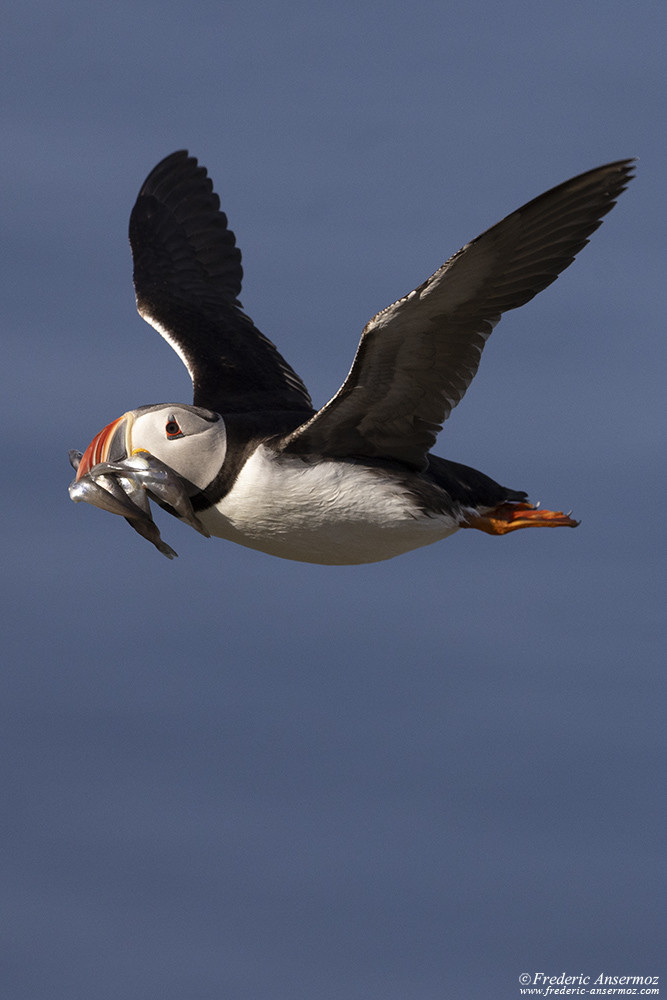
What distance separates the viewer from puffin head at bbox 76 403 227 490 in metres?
12.2

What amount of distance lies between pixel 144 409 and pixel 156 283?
3.72m

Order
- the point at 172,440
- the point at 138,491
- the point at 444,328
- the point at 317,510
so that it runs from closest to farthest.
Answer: the point at 444,328, the point at 317,510, the point at 138,491, the point at 172,440

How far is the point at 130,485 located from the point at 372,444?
1906 millimetres

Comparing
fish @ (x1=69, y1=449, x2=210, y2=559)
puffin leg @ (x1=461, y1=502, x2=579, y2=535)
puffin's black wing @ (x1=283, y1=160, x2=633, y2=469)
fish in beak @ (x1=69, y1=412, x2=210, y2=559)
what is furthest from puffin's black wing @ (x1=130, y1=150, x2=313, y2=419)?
puffin leg @ (x1=461, y1=502, x2=579, y2=535)

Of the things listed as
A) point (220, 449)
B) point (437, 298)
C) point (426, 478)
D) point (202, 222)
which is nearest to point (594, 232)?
point (437, 298)

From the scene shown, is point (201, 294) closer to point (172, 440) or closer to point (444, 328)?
point (172, 440)

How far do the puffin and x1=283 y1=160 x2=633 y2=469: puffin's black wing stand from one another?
0.01m

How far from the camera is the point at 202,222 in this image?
16.8 meters

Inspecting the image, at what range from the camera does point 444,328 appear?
448 inches

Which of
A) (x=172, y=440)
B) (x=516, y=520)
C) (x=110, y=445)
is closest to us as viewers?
(x=172, y=440)

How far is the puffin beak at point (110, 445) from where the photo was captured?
12414 mm

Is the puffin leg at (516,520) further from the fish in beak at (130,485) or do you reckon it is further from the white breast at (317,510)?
the fish in beak at (130,485)

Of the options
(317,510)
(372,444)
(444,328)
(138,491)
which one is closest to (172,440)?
(138,491)

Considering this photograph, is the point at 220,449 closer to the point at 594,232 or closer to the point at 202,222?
the point at 594,232
